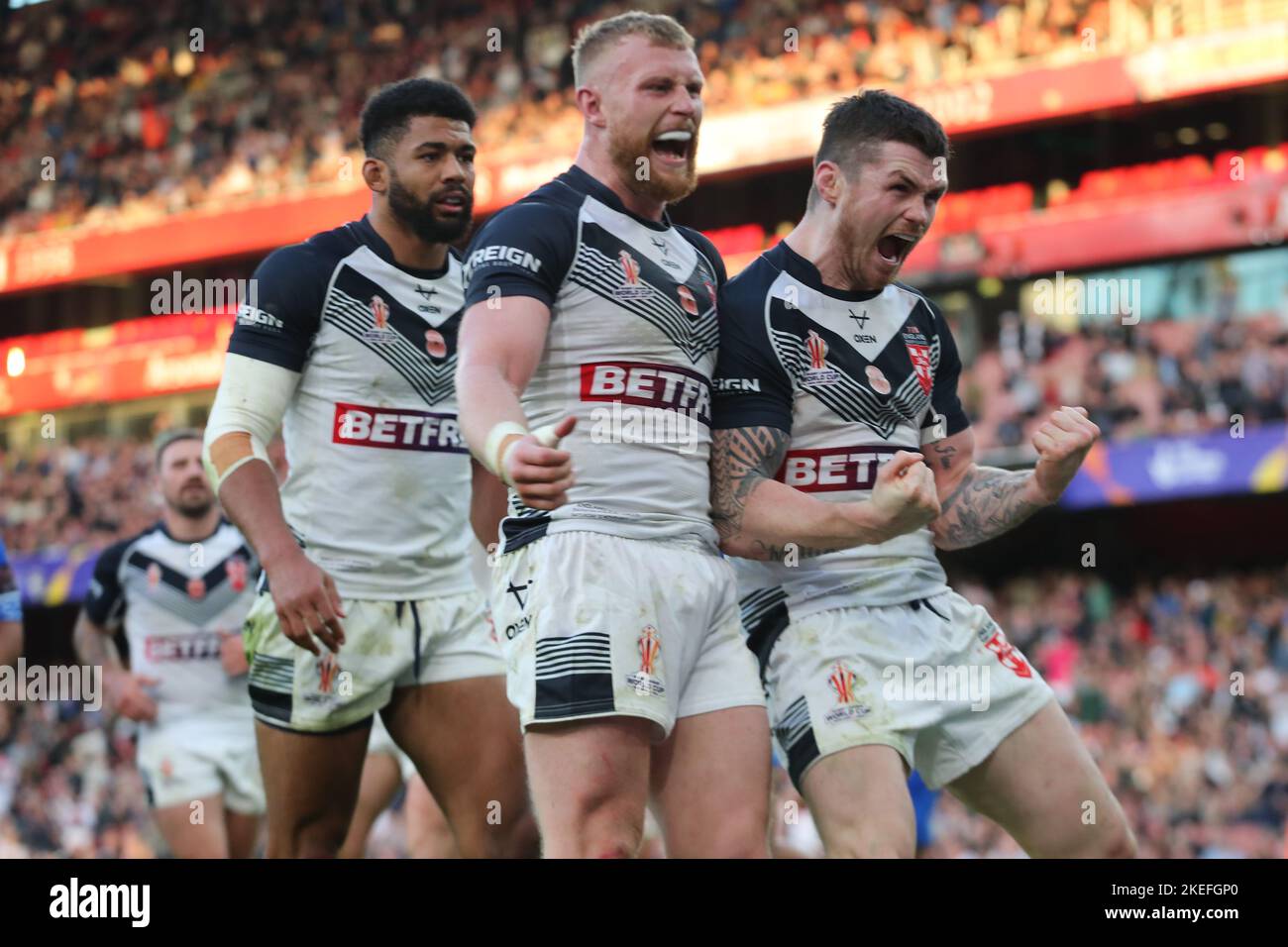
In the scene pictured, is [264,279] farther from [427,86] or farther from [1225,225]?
[1225,225]

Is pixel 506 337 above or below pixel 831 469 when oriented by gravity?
above

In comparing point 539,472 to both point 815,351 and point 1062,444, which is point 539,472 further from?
point 1062,444

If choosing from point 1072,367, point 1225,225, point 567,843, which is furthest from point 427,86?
point 1225,225

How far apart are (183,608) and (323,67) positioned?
19.5m

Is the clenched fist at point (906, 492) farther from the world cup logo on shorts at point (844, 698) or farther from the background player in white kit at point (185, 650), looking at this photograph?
the background player in white kit at point (185, 650)

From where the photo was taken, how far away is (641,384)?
167 inches

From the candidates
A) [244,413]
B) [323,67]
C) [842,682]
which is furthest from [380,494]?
[323,67]

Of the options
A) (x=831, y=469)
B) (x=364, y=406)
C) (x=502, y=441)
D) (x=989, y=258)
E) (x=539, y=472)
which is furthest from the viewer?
(x=989, y=258)

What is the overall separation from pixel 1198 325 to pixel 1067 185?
321 cm

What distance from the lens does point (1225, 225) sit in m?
19.2

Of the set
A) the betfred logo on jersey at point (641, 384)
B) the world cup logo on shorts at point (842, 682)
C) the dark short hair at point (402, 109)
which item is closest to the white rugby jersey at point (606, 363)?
the betfred logo on jersey at point (641, 384)

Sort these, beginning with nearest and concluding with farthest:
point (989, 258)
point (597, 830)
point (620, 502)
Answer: point (597, 830) → point (620, 502) → point (989, 258)

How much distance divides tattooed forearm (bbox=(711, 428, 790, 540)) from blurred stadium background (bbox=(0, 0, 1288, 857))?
29.4 feet

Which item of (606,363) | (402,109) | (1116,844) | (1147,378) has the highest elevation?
(1147,378)
